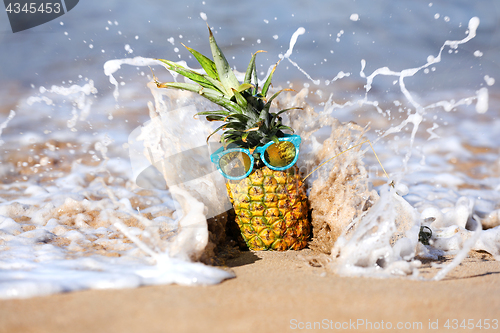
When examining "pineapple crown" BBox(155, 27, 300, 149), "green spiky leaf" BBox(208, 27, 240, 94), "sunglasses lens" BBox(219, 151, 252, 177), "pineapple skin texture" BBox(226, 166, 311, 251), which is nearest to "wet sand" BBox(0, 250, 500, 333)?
"pineapple skin texture" BBox(226, 166, 311, 251)

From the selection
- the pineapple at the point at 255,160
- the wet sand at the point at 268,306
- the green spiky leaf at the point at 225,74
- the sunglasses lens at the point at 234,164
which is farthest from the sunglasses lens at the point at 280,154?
the wet sand at the point at 268,306

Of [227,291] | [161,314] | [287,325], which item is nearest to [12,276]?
[161,314]

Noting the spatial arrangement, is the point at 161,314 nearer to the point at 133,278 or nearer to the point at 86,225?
the point at 133,278

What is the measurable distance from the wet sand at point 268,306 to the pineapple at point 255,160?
51 centimetres

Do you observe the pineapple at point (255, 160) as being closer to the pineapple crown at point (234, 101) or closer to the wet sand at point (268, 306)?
the pineapple crown at point (234, 101)

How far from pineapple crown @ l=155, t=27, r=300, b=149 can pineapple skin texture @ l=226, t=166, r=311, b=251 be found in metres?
0.26

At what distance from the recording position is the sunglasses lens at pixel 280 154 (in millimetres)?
2154

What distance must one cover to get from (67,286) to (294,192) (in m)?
1.45

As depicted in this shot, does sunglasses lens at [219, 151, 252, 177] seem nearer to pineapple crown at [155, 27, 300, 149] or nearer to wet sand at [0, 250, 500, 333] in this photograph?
pineapple crown at [155, 27, 300, 149]

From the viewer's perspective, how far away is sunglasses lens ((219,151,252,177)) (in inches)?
85.7

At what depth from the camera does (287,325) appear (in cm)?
116

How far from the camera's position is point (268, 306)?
1316 mm

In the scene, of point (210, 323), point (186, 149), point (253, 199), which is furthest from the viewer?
point (186, 149)

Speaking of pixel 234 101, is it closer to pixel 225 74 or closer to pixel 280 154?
pixel 225 74
